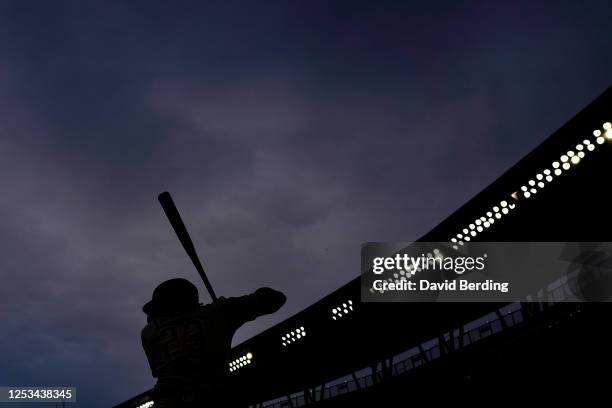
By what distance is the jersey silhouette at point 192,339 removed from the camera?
5.18m

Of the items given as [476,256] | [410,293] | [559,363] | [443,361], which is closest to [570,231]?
[476,256]

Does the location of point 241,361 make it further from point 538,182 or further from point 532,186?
point 538,182

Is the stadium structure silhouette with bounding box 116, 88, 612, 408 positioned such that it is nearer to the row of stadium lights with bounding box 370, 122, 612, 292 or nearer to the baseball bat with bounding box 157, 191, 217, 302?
the row of stadium lights with bounding box 370, 122, 612, 292

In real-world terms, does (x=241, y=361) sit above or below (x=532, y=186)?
above

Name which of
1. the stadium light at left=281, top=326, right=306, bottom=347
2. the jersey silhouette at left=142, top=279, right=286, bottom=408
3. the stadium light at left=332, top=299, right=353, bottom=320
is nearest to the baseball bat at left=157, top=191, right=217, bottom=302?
the jersey silhouette at left=142, top=279, right=286, bottom=408

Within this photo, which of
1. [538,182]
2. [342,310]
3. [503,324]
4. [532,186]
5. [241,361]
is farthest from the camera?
[241,361]

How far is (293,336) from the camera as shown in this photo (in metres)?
17.2

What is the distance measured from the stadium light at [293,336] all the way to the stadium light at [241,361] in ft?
7.52

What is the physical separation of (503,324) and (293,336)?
8.19 metres

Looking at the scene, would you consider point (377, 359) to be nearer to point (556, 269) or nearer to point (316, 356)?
point (316, 356)

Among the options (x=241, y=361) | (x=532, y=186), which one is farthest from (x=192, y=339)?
(x=241, y=361)

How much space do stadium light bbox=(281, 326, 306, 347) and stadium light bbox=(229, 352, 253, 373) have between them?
2291mm

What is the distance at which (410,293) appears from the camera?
1282cm

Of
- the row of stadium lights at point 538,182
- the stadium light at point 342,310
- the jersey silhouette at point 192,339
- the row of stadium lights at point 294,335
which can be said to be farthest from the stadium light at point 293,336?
the jersey silhouette at point 192,339
